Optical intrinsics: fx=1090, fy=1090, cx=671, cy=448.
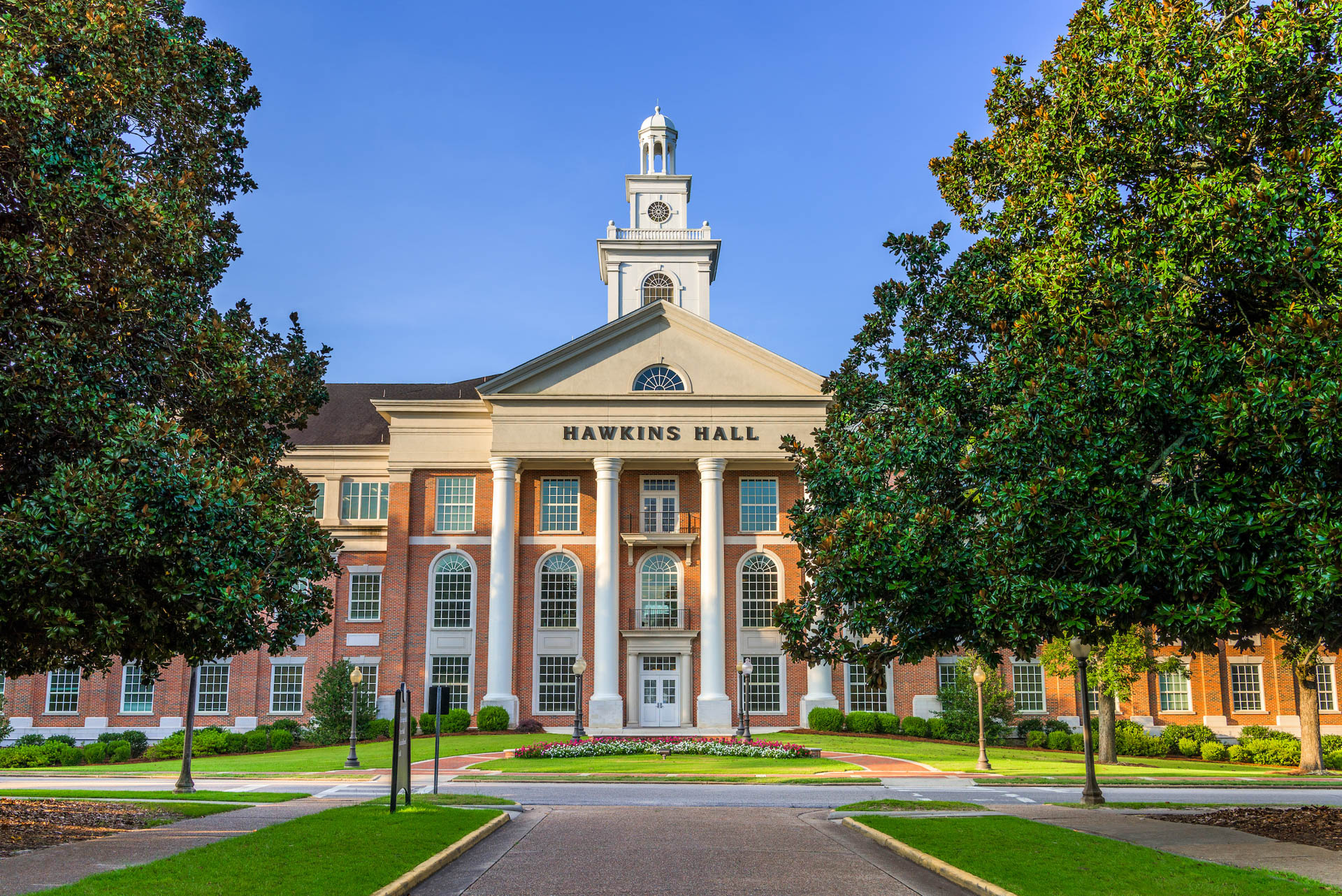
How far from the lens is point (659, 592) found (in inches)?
1781

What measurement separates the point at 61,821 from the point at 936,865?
1209 cm

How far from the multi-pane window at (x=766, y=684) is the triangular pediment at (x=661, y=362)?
11017 mm

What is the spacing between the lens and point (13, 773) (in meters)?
30.6

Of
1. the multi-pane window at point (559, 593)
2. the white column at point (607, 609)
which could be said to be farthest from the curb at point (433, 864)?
the multi-pane window at point (559, 593)

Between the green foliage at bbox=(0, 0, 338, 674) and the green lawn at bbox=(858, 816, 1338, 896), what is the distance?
29.3ft

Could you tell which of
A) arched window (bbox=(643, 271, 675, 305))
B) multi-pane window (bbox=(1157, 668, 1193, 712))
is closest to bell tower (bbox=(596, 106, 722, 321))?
arched window (bbox=(643, 271, 675, 305))

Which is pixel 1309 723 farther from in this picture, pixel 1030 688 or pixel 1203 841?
pixel 1203 841

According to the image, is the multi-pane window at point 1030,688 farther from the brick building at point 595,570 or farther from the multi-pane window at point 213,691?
the multi-pane window at point 213,691

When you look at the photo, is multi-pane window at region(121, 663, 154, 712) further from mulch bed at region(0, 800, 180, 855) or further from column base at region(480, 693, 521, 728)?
mulch bed at region(0, 800, 180, 855)

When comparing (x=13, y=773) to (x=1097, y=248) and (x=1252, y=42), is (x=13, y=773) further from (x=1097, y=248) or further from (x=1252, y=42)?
(x=1252, y=42)

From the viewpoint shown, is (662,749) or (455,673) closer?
(662,749)

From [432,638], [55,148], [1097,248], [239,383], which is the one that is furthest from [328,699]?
[1097,248]

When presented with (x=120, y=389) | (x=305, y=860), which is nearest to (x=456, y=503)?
(x=120, y=389)

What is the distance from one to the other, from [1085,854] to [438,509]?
118ft
